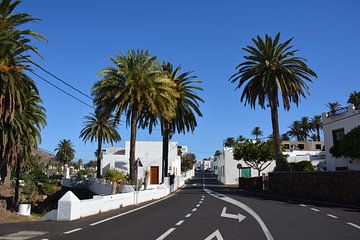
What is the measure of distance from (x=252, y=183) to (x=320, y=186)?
20.5 m

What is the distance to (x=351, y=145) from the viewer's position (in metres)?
33.9

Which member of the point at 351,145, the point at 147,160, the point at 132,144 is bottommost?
the point at 132,144

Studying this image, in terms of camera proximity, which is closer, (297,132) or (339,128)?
(339,128)

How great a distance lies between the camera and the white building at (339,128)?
3610cm

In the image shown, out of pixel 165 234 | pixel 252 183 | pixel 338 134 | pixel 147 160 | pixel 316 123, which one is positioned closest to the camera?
pixel 165 234

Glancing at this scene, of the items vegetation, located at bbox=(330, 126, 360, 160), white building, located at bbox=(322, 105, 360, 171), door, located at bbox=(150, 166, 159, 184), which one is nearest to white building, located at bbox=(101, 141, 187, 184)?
door, located at bbox=(150, 166, 159, 184)

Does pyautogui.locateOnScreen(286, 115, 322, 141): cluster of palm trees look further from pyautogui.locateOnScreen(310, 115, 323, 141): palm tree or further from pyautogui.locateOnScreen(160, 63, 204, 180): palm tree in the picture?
pyautogui.locateOnScreen(160, 63, 204, 180): palm tree

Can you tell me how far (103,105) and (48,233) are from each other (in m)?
21.2

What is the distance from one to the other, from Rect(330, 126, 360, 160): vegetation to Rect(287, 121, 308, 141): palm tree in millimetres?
60258

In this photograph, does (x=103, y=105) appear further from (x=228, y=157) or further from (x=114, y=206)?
(x=228, y=157)

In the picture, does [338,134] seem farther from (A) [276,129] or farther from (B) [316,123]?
(B) [316,123]

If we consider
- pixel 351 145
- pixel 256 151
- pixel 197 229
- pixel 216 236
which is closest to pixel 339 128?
pixel 351 145

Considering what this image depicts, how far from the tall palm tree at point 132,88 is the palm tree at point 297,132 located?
6976cm

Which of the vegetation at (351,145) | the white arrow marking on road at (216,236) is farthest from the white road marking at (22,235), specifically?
the vegetation at (351,145)
